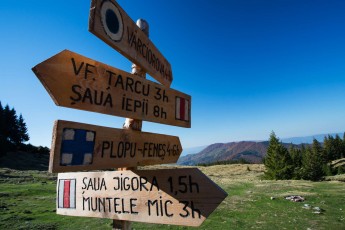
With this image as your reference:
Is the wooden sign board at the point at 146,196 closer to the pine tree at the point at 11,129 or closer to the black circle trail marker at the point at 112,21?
the black circle trail marker at the point at 112,21

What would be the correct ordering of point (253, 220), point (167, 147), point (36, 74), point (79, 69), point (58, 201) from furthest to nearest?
1. point (253, 220)
2. point (167, 147)
3. point (58, 201)
4. point (79, 69)
5. point (36, 74)

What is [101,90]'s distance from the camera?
2580 mm

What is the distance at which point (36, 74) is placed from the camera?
2062 mm

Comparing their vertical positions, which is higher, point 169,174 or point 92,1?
point 92,1

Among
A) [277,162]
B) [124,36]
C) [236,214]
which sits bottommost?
[236,214]

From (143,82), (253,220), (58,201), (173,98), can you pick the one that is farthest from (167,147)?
(253,220)

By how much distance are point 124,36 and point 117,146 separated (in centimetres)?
139

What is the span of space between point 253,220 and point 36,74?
49.5 ft

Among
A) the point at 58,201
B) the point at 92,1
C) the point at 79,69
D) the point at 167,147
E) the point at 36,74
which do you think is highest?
the point at 92,1

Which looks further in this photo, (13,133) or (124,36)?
(13,133)

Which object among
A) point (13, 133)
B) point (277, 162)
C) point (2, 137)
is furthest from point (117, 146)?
point (13, 133)

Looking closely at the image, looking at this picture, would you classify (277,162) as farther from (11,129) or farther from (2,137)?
(11,129)

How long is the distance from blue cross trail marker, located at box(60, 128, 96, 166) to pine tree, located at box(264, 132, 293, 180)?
182 ft

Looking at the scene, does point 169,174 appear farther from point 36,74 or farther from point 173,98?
point 36,74
